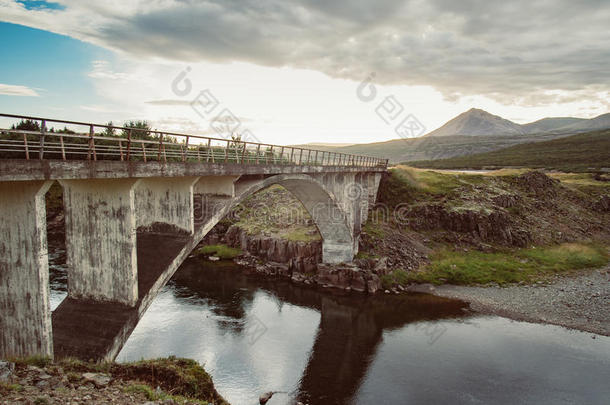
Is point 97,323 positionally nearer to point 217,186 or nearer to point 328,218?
point 217,186

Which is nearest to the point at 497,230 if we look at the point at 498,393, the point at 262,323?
the point at 498,393

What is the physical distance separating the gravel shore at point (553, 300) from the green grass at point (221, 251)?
18969 millimetres

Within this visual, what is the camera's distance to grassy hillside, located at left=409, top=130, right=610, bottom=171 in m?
95.4

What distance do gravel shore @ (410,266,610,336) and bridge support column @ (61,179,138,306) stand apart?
26.2 meters

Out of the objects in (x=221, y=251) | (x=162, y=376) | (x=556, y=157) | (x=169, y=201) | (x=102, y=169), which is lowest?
(x=221, y=251)

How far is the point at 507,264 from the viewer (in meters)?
36.1

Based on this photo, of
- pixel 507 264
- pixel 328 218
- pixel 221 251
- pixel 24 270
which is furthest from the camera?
pixel 221 251

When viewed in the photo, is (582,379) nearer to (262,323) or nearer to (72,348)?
(262,323)

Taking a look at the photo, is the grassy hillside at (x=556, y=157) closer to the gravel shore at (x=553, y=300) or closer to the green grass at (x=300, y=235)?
the gravel shore at (x=553, y=300)

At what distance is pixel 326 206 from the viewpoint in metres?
33.2

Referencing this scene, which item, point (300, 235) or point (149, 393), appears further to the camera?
point (300, 235)

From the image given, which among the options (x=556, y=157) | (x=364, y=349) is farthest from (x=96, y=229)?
(x=556, y=157)

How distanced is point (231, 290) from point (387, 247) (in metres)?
16.1

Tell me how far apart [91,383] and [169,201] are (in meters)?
7.01
